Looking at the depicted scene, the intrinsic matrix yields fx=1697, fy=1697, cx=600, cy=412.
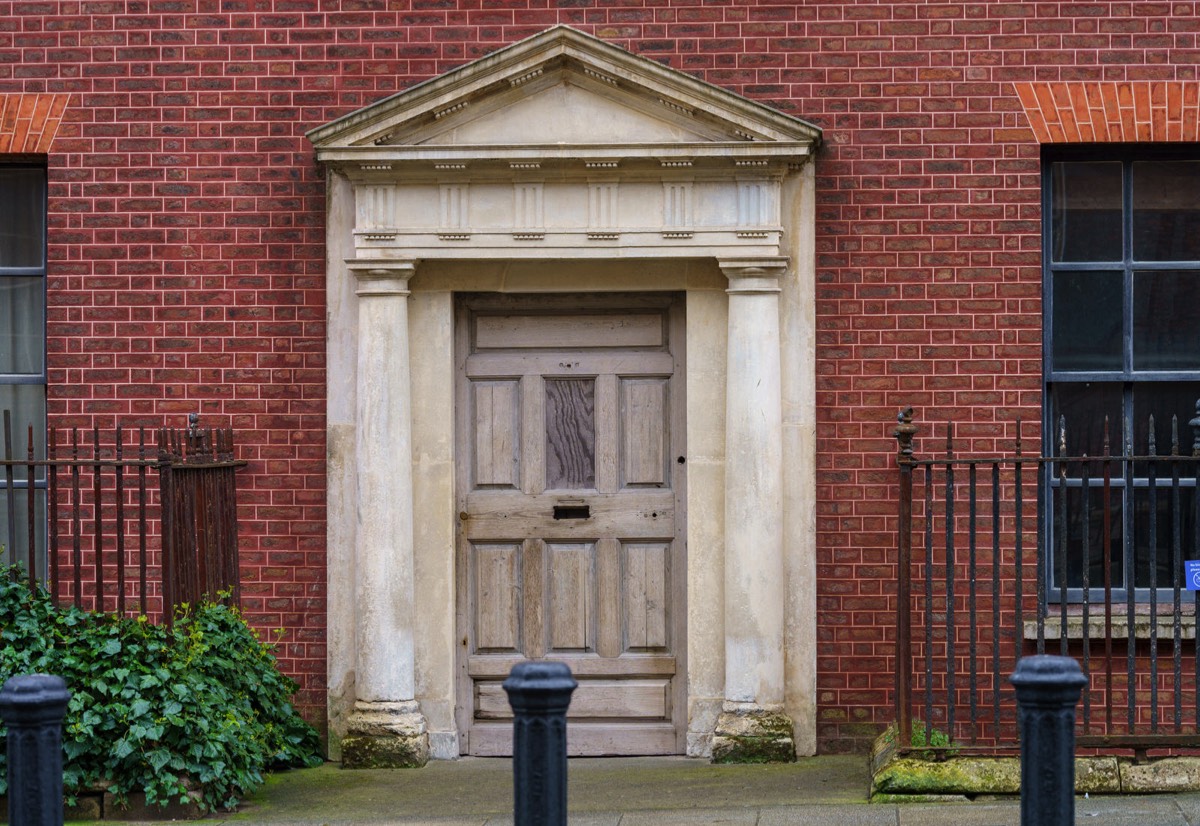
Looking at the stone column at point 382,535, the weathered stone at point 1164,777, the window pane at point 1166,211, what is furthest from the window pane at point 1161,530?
the stone column at point 382,535

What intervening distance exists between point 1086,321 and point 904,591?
204cm

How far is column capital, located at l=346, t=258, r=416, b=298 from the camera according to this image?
27.4 ft

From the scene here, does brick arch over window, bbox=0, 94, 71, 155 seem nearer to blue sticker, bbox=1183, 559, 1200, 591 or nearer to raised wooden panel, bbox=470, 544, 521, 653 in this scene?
raised wooden panel, bbox=470, 544, 521, 653

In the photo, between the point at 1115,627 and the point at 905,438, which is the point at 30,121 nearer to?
the point at 905,438

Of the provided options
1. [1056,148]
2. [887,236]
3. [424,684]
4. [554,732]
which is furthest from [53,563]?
[1056,148]

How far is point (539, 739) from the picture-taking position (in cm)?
457

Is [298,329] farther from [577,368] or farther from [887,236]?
[887,236]

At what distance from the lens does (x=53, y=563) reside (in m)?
7.25

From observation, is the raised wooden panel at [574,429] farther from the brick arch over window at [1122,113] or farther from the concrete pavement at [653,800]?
the brick arch over window at [1122,113]

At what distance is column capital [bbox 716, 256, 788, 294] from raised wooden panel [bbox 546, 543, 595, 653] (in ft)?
5.10

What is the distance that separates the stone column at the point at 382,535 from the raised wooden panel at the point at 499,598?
0.46m

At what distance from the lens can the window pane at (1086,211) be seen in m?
8.53

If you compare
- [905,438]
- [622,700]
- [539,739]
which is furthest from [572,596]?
[539,739]

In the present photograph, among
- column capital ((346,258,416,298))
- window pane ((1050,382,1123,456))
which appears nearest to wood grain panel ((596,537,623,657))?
column capital ((346,258,416,298))
